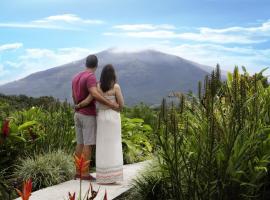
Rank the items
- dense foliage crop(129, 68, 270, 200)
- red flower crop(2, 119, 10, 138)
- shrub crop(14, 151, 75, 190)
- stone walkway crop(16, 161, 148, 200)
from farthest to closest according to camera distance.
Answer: red flower crop(2, 119, 10, 138) → shrub crop(14, 151, 75, 190) → stone walkway crop(16, 161, 148, 200) → dense foliage crop(129, 68, 270, 200)

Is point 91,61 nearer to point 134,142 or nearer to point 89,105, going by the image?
point 89,105

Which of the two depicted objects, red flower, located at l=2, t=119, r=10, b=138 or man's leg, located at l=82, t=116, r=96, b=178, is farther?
red flower, located at l=2, t=119, r=10, b=138

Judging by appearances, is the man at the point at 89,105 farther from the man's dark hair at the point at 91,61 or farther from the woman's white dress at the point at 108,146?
the woman's white dress at the point at 108,146

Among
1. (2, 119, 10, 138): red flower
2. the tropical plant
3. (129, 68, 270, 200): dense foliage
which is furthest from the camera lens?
the tropical plant

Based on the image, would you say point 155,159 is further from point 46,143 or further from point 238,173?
point 46,143

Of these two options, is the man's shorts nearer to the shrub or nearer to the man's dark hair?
the shrub

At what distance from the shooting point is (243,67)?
969 centimetres

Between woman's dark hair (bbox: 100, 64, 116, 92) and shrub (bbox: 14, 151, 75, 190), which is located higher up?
woman's dark hair (bbox: 100, 64, 116, 92)

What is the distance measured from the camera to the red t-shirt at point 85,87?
918 centimetres

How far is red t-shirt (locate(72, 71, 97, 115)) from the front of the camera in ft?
30.1

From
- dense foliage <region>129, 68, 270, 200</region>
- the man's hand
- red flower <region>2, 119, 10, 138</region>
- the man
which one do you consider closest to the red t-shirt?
the man

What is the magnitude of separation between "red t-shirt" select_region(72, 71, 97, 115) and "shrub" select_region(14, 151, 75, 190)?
916mm

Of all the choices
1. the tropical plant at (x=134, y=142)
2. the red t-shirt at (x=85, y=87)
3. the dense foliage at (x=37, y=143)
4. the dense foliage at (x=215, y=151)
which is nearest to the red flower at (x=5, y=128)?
the dense foliage at (x=37, y=143)

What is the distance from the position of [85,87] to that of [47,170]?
1400 millimetres
